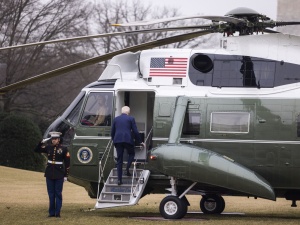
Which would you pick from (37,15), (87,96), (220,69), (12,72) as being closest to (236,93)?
(220,69)

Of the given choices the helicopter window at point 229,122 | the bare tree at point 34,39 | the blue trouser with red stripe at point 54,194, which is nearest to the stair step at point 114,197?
the blue trouser with red stripe at point 54,194

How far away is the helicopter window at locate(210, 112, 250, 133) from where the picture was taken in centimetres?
1734

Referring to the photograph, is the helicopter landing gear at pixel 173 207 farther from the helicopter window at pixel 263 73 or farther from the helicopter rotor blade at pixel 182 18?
the helicopter rotor blade at pixel 182 18

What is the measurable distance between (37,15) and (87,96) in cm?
2674

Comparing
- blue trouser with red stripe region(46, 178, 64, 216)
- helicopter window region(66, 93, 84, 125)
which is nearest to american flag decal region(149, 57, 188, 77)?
helicopter window region(66, 93, 84, 125)

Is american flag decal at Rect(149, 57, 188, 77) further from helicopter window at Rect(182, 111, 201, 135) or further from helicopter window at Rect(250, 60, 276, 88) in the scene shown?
helicopter window at Rect(250, 60, 276, 88)

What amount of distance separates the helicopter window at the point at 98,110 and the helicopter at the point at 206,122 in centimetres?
2

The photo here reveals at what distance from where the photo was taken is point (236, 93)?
17516mm

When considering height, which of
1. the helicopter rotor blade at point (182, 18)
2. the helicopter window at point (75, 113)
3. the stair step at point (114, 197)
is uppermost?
the helicopter rotor blade at point (182, 18)

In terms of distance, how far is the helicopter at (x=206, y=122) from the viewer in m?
17.0

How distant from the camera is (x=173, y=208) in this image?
681 inches

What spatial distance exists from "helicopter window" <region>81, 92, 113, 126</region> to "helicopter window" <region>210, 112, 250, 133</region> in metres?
2.30

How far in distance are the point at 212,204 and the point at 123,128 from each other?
326 cm

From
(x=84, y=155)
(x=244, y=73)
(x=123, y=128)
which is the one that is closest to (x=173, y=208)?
(x=123, y=128)
